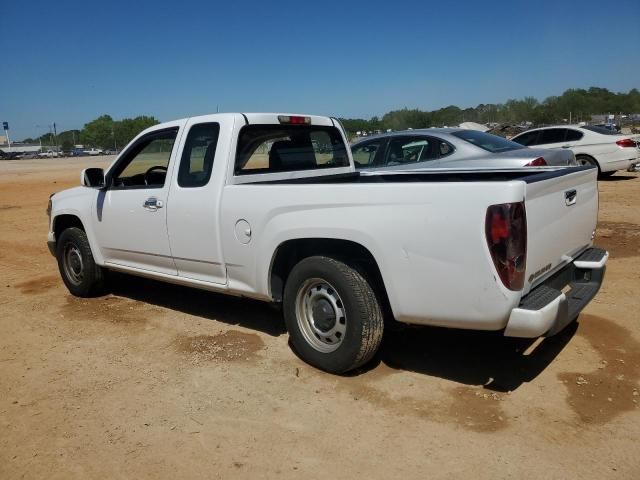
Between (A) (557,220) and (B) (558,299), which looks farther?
(A) (557,220)

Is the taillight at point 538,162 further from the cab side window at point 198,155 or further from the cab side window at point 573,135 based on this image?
the cab side window at point 573,135

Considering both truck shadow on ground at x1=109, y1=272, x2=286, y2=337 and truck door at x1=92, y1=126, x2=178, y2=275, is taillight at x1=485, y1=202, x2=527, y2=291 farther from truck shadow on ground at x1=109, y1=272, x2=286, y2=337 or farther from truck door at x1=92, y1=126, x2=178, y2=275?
truck door at x1=92, y1=126, x2=178, y2=275

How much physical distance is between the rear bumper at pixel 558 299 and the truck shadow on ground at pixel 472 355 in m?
0.53

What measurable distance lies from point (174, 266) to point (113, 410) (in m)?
1.64

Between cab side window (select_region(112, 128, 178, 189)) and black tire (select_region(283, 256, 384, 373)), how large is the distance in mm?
1800

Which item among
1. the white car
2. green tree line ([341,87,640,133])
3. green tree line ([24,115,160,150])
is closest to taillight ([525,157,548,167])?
the white car

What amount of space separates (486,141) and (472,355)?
533 cm

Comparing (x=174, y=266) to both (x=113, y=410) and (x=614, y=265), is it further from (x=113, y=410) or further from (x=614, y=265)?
(x=614, y=265)

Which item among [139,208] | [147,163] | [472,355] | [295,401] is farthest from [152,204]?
[472,355]

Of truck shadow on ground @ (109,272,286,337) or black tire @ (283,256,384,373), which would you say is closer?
black tire @ (283,256,384,373)

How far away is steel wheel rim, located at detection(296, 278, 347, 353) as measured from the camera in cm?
402

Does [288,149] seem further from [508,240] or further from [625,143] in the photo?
[625,143]

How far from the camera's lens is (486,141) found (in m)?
8.95

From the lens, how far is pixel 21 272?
25.7 feet
